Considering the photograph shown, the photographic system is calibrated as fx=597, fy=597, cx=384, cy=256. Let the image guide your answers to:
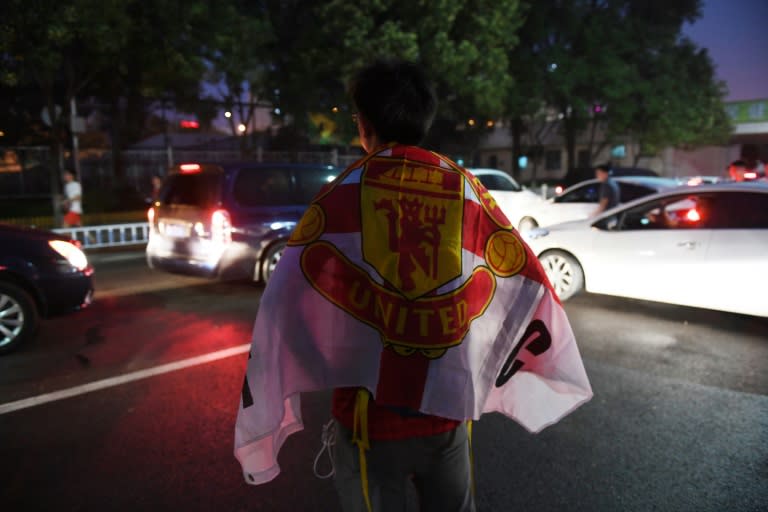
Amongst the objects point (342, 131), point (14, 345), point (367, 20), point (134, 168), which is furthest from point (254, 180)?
point (134, 168)

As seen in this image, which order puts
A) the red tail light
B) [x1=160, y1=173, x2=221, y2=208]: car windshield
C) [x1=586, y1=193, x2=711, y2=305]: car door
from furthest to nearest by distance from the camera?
[x1=160, y1=173, x2=221, y2=208]: car windshield < the red tail light < [x1=586, y1=193, x2=711, y2=305]: car door

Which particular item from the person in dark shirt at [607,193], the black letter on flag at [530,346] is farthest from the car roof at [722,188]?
the black letter on flag at [530,346]

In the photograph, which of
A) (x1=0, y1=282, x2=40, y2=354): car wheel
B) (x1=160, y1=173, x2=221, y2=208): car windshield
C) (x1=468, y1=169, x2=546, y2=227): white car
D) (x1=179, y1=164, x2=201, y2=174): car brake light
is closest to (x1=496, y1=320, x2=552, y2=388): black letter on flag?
(x1=0, y1=282, x2=40, y2=354): car wheel

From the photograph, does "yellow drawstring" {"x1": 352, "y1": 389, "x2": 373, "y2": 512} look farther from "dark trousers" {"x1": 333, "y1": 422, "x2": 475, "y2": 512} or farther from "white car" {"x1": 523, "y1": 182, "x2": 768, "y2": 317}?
"white car" {"x1": 523, "y1": 182, "x2": 768, "y2": 317}

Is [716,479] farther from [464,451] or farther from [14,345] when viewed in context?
[14,345]

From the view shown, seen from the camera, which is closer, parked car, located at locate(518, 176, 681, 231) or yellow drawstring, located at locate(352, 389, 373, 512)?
yellow drawstring, located at locate(352, 389, 373, 512)

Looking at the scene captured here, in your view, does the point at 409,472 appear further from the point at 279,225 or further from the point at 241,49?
the point at 241,49

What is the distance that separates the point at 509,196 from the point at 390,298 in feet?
41.4

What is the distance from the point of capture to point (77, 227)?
12.5 m

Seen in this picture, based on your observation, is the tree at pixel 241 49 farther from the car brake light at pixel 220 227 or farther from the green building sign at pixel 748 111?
the green building sign at pixel 748 111

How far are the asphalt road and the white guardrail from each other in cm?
697

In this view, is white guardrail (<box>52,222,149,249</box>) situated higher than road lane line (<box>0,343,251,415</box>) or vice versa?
white guardrail (<box>52,222,149,249</box>)

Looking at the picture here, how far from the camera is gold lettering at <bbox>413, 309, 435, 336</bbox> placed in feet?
4.91

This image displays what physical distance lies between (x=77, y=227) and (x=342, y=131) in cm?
970
